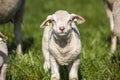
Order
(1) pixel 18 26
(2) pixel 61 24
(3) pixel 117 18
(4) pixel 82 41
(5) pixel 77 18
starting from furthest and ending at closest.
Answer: (4) pixel 82 41 → (1) pixel 18 26 → (3) pixel 117 18 → (5) pixel 77 18 → (2) pixel 61 24

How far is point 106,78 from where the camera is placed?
23.6 ft

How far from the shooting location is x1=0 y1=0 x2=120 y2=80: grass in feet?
24.3

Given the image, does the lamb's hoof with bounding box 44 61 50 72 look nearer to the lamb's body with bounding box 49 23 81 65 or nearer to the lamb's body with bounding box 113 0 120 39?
the lamb's body with bounding box 49 23 81 65

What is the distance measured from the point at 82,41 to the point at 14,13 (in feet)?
6.76

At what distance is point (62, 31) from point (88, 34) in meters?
4.30

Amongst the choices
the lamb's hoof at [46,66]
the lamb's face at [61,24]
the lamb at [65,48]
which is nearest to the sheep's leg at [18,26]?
the lamb's hoof at [46,66]

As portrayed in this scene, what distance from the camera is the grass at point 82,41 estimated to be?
291 inches

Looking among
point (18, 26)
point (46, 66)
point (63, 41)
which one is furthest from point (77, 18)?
point (18, 26)

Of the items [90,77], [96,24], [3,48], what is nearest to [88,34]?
[96,24]

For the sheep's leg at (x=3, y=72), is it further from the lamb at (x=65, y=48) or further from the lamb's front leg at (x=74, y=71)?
the lamb's front leg at (x=74, y=71)

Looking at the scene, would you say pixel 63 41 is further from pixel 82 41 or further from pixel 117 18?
pixel 82 41

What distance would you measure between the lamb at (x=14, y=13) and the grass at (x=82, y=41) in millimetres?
336

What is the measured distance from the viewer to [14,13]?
8500mm

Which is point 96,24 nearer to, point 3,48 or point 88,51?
point 88,51
